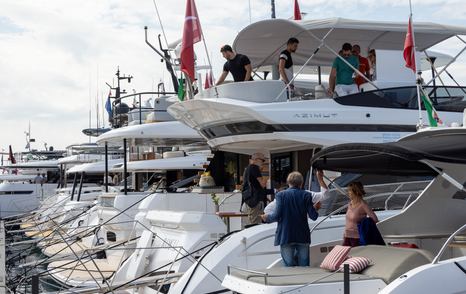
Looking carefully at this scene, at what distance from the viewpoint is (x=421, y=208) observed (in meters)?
8.28

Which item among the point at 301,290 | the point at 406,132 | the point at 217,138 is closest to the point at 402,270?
the point at 301,290

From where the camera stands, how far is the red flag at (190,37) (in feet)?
42.2

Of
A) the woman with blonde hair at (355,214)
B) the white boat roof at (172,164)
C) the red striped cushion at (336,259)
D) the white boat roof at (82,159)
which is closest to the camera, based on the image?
the red striped cushion at (336,259)

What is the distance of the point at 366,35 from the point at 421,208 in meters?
6.22

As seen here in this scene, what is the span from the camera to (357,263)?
20.9 ft

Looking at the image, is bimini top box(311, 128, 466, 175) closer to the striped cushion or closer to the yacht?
the striped cushion

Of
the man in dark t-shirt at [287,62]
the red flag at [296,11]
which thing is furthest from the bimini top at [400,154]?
the red flag at [296,11]

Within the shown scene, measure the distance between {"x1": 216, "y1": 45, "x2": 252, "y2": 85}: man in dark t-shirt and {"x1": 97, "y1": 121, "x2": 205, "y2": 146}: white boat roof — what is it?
5.54 m

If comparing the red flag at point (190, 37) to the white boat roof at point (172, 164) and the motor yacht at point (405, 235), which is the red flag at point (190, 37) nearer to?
the motor yacht at point (405, 235)

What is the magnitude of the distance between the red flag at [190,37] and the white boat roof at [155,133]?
4784 millimetres

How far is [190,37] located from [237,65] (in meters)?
1.22

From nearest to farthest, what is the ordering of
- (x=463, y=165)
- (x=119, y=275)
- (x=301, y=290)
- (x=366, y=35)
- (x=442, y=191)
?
(x=301, y=290) → (x=463, y=165) → (x=442, y=191) → (x=119, y=275) → (x=366, y=35)

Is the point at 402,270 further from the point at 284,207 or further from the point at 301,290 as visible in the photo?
the point at 284,207

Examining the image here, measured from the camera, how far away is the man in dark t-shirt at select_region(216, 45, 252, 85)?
40.0 ft
